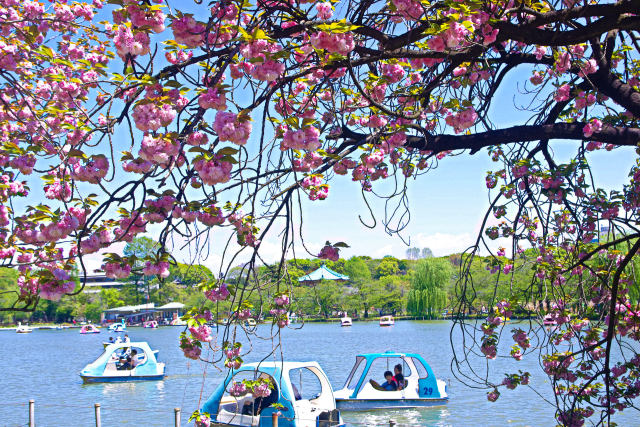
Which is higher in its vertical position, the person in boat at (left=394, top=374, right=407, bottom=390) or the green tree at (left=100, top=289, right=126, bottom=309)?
the green tree at (left=100, top=289, right=126, bottom=309)

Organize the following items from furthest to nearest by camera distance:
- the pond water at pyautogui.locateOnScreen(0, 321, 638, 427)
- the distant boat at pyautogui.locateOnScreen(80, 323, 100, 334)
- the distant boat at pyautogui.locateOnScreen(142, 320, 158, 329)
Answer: the distant boat at pyautogui.locateOnScreen(142, 320, 158, 329)
the distant boat at pyautogui.locateOnScreen(80, 323, 100, 334)
the pond water at pyautogui.locateOnScreen(0, 321, 638, 427)

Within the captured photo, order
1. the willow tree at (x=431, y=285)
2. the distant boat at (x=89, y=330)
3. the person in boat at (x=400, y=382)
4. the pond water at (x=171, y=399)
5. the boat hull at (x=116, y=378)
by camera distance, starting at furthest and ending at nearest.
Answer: the distant boat at (x=89, y=330) → the willow tree at (x=431, y=285) → the boat hull at (x=116, y=378) → the person in boat at (x=400, y=382) → the pond water at (x=171, y=399)

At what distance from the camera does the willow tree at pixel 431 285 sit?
62844mm

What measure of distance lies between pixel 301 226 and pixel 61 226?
1.38 meters

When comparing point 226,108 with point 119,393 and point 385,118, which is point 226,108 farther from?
point 119,393

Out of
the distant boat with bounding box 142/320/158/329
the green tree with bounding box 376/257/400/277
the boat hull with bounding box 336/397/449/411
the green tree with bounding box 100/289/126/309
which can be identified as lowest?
the distant boat with bounding box 142/320/158/329

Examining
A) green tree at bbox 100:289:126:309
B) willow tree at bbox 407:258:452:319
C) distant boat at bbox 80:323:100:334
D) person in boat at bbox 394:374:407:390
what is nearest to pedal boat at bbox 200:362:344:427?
person in boat at bbox 394:374:407:390

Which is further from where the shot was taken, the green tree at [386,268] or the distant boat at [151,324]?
the green tree at [386,268]

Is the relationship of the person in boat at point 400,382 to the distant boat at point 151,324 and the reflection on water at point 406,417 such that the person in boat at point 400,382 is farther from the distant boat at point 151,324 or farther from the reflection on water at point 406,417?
the distant boat at point 151,324

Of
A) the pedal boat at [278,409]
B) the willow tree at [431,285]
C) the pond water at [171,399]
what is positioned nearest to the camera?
the pedal boat at [278,409]

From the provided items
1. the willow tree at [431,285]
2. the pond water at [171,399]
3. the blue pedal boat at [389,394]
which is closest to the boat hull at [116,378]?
the pond water at [171,399]

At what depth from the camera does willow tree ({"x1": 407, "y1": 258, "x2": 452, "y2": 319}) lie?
62844 millimetres

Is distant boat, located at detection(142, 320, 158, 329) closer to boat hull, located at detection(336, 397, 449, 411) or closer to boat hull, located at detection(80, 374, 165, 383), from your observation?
boat hull, located at detection(80, 374, 165, 383)

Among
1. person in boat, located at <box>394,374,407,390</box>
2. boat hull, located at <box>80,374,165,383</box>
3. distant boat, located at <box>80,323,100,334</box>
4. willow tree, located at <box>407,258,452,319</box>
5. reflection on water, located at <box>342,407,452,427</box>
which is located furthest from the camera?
distant boat, located at <box>80,323,100,334</box>
